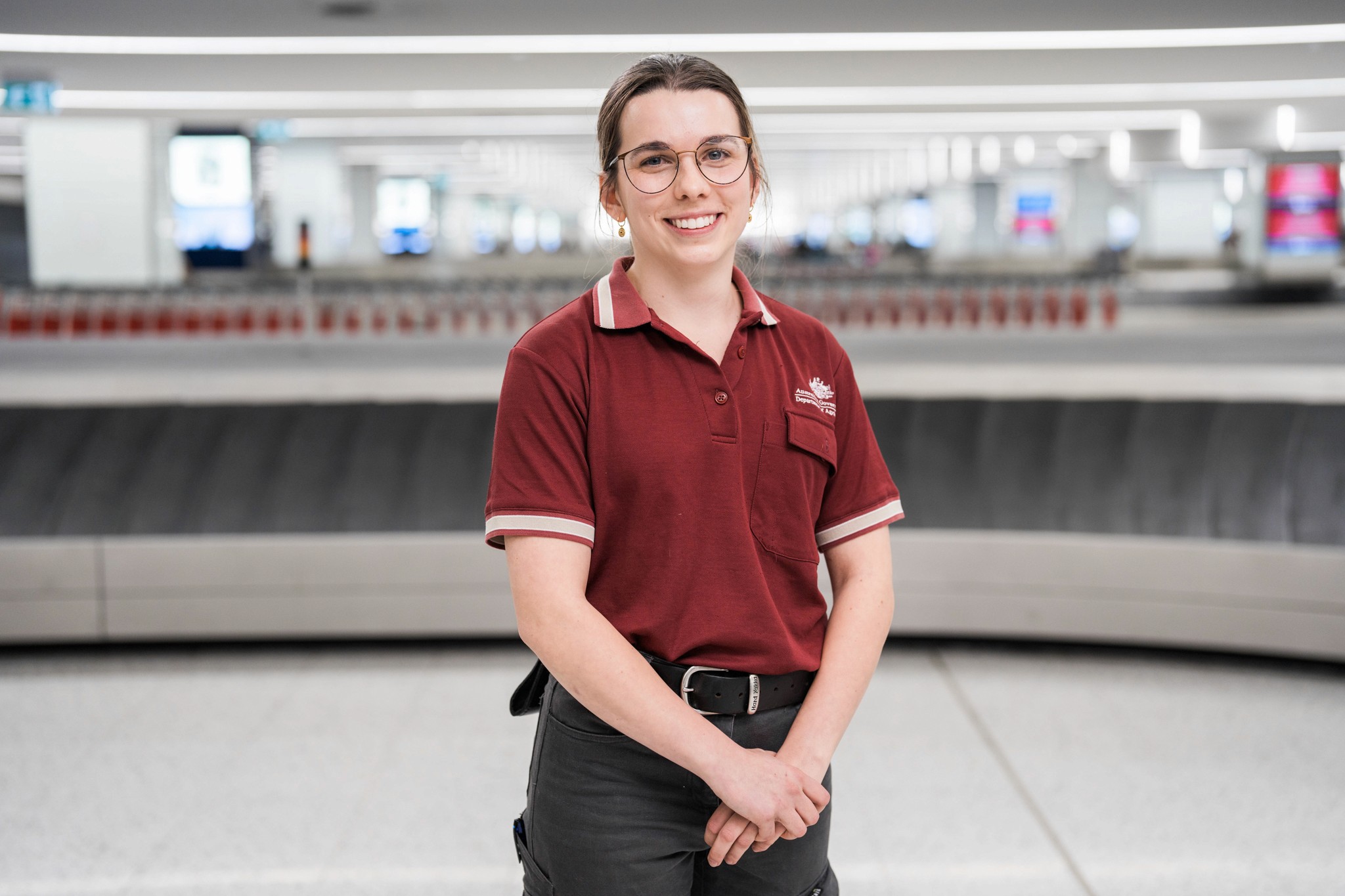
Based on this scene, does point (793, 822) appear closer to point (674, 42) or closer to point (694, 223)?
point (694, 223)

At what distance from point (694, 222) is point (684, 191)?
0.05 m

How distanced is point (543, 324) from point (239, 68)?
633cm

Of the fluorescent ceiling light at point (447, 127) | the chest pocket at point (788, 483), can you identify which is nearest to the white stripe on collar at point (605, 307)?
the chest pocket at point (788, 483)

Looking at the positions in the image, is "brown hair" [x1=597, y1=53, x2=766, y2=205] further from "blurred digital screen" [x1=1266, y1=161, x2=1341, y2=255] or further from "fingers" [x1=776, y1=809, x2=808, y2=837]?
"blurred digital screen" [x1=1266, y1=161, x2=1341, y2=255]

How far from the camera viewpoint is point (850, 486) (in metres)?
1.67

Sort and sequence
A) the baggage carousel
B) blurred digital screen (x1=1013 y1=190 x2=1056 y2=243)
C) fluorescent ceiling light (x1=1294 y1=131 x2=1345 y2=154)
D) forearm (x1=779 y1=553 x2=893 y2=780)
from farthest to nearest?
blurred digital screen (x1=1013 y1=190 x2=1056 y2=243) → fluorescent ceiling light (x1=1294 y1=131 x2=1345 y2=154) → the baggage carousel → forearm (x1=779 y1=553 x2=893 y2=780)

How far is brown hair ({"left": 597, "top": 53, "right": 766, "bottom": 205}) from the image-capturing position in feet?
4.91

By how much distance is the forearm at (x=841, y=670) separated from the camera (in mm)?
1558

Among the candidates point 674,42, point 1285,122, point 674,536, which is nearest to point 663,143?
point 674,536

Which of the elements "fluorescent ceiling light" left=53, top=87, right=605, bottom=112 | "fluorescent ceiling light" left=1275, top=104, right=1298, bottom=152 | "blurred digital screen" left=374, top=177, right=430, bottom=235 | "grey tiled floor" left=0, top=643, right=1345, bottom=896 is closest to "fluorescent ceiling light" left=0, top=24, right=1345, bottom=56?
"fluorescent ceiling light" left=53, top=87, right=605, bottom=112

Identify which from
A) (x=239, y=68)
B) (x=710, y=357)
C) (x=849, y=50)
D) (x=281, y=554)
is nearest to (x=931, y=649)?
(x=281, y=554)

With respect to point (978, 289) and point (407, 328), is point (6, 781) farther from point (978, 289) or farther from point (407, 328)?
point (978, 289)

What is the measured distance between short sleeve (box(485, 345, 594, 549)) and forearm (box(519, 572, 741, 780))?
0.35ft

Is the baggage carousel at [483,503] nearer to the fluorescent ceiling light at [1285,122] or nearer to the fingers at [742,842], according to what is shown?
the fingers at [742,842]
